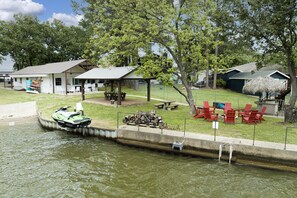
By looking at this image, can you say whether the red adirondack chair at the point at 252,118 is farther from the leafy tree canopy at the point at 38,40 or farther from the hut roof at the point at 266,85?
the leafy tree canopy at the point at 38,40

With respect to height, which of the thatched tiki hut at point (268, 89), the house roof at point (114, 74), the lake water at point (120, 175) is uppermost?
the house roof at point (114, 74)

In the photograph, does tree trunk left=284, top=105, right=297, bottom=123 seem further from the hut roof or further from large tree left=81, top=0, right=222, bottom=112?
large tree left=81, top=0, right=222, bottom=112

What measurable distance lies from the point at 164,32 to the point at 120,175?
1040 cm

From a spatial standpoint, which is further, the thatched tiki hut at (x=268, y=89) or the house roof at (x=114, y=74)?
the house roof at (x=114, y=74)

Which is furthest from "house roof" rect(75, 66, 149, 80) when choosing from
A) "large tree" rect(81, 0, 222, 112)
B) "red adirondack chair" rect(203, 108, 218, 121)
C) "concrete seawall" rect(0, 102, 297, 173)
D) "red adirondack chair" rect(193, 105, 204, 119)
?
"red adirondack chair" rect(203, 108, 218, 121)

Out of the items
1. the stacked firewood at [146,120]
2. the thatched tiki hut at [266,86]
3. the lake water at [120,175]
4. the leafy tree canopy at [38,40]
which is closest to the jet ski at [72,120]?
the lake water at [120,175]

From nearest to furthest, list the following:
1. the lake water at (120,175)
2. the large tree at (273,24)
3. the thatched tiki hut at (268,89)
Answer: the lake water at (120,175) → the large tree at (273,24) → the thatched tiki hut at (268,89)

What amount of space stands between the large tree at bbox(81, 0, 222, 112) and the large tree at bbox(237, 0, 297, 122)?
2218 millimetres

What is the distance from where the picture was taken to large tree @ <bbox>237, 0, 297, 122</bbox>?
13438mm

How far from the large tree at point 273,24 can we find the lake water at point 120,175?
7642 millimetres

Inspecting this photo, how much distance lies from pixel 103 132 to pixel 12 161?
15.1 ft

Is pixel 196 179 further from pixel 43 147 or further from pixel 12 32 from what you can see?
pixel 12 32

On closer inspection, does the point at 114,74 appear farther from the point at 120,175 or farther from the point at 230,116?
the point at 120,175

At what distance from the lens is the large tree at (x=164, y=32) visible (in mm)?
15250
